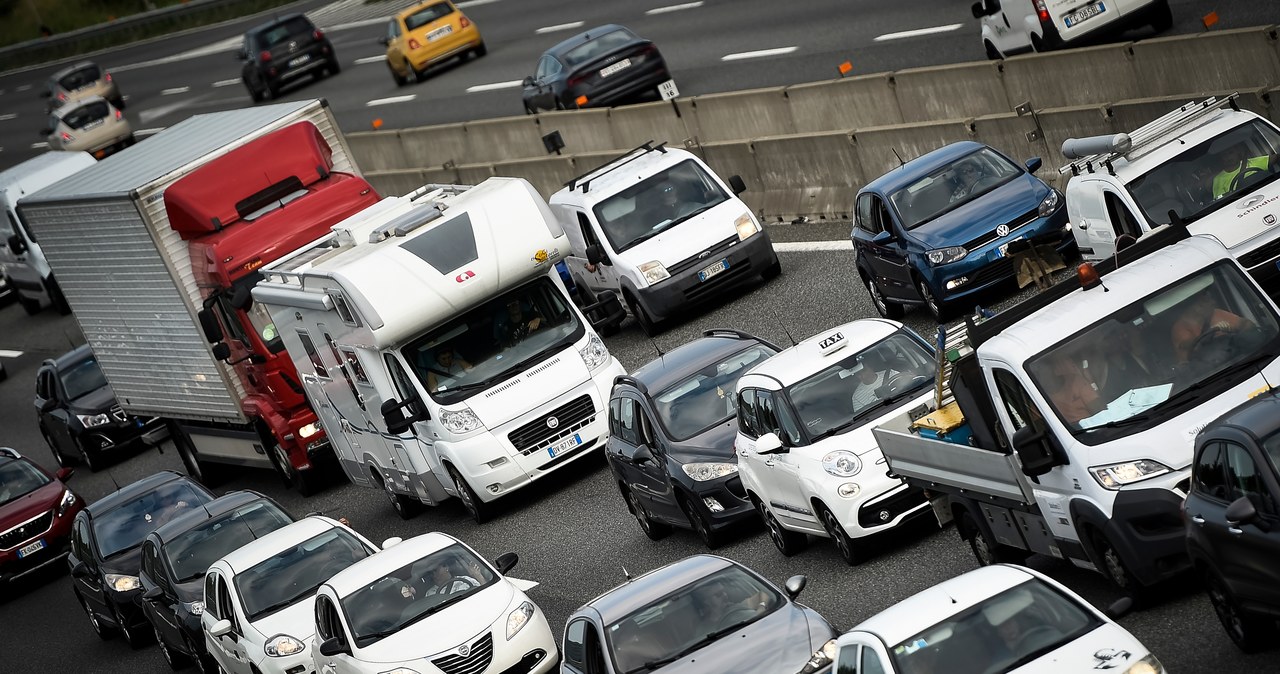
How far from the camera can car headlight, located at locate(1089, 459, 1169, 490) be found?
1045cm

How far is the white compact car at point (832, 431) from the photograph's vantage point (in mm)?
13727

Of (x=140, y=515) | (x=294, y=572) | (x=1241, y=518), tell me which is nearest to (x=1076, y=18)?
(x=294, y=572)

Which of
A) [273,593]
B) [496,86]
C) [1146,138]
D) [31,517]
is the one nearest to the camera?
[1146,138]

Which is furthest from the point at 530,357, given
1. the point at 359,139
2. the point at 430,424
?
the point at 359,139

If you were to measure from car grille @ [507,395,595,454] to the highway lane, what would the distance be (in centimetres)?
71

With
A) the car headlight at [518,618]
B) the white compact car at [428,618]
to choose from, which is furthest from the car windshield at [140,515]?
the car headlight at [518,618]

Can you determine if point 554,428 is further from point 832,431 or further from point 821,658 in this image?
point 821,658

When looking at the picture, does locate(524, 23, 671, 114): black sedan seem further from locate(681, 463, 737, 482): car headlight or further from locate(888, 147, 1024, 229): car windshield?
locate(681, 463, 737, 482): car headlight

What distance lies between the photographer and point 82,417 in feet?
106

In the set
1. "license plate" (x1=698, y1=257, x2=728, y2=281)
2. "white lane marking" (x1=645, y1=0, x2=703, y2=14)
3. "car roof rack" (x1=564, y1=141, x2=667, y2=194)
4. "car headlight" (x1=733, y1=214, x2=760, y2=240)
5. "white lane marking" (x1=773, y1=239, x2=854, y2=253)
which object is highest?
"car roof rack" (x1=564, y1=141, x2=667, y2=194)

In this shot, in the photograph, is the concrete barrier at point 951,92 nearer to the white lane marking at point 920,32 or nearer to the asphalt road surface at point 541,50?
the asphalt road surface at point 541,50

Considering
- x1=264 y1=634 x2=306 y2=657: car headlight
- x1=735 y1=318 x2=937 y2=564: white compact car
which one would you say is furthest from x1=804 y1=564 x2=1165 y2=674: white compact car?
x1=264 y1=634 x2=306 y2=657: car headlight

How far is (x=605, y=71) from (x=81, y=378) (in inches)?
425

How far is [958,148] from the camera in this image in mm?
20016
